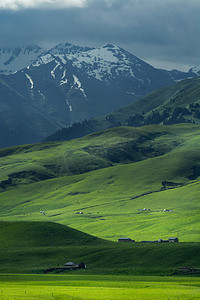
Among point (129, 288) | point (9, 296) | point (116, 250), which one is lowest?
point (116, 250)

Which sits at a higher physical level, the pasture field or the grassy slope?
the pasture field

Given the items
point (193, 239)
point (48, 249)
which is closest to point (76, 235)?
point (48, 249)

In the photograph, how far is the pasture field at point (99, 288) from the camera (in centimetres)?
6956

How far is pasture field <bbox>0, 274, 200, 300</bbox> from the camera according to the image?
2739 inches

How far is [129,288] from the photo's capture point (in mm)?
81688

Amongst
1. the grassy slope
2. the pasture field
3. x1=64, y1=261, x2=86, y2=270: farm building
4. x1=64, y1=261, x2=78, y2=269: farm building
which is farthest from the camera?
x1=64, y1=261, x2=78, y2=269: farm building

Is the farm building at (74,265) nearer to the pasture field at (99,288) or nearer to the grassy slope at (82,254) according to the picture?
the grassy slope at (82,254)

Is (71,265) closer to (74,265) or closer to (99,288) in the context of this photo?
(74,265)

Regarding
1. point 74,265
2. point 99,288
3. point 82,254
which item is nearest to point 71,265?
point 74,265

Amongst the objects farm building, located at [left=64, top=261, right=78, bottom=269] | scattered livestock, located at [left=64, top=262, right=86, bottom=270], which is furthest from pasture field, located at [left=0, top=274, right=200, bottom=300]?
farm building, located at [left=64, top=261, right=78, bottom=269]

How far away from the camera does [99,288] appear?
8112 centimetres

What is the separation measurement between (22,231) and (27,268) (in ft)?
161

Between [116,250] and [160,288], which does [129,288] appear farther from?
[116,250]

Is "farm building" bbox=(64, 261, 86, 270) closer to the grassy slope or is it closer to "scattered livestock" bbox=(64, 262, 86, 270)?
"scattered livestock" bbox=(64, 262, 86, 270)
